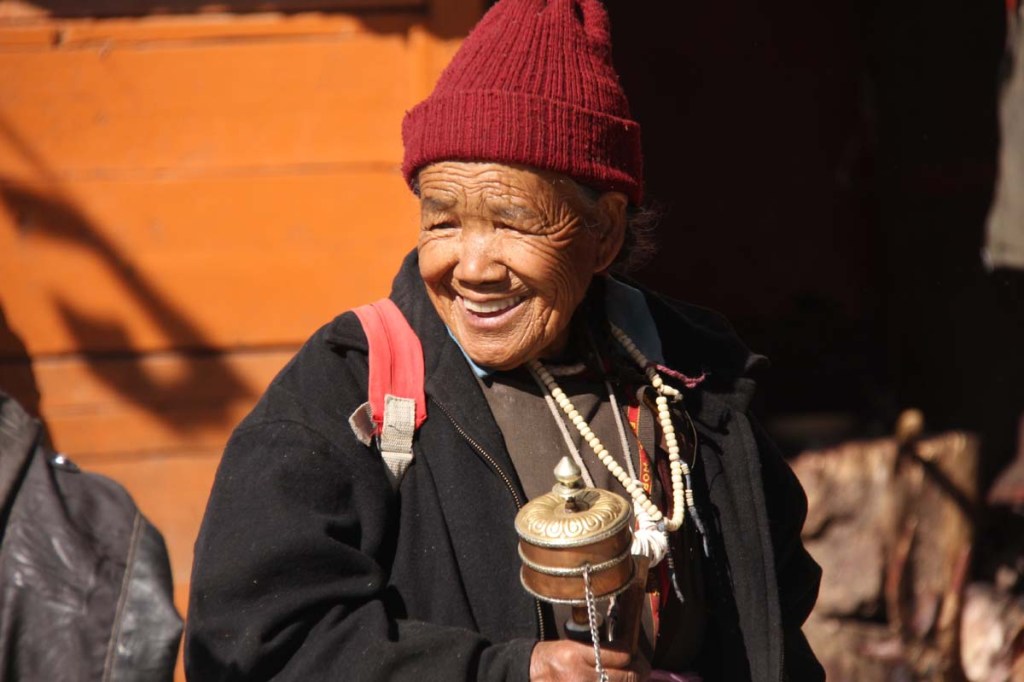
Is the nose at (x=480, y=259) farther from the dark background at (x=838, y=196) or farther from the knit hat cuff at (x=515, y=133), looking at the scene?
the dark background at (x=838, y=196)

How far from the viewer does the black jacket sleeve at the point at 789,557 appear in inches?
103

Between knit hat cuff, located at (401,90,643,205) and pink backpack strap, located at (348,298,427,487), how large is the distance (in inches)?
11.0

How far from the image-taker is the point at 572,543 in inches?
75.0

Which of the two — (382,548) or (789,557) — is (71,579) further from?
(789,557)

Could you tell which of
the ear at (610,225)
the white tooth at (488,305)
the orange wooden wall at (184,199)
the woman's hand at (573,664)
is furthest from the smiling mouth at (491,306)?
the orange wooden wall at (184,199)

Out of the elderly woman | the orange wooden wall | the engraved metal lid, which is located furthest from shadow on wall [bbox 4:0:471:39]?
the engraved metal lid

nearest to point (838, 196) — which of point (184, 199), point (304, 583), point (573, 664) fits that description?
point (184, 199)

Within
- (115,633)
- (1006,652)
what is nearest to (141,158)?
(115,633)

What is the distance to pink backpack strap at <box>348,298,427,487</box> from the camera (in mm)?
2166

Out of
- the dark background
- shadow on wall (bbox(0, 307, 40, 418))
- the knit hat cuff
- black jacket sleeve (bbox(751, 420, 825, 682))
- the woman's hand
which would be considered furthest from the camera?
the dark background

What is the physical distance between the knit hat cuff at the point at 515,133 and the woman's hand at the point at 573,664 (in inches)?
30.8

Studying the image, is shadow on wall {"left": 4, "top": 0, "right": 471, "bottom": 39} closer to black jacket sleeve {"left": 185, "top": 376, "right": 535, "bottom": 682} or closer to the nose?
the nose

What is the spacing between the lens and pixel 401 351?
2262 millimetres

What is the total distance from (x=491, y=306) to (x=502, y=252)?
10cm
